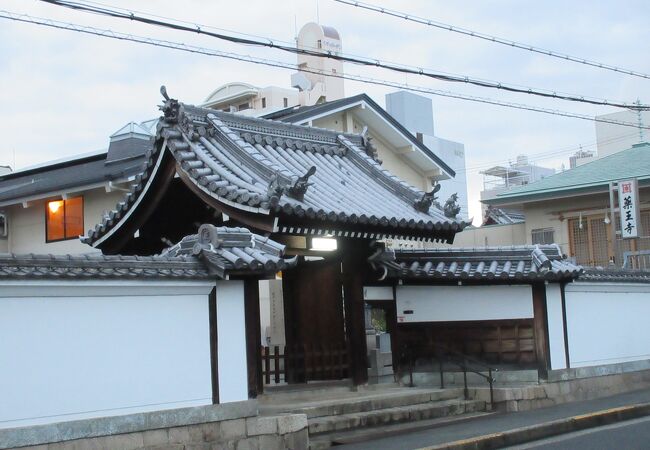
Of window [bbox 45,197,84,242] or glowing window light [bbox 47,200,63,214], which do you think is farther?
glowing window light [bbox 47,200,63,214]

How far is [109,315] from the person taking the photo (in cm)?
1242

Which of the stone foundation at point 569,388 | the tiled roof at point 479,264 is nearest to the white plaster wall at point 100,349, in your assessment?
the tiled roof at point 479,264

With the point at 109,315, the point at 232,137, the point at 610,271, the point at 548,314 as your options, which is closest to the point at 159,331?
the point at 109,315

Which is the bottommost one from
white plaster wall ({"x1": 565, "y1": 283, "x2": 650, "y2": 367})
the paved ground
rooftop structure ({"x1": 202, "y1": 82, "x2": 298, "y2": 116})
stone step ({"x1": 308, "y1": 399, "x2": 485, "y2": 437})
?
the paved ground

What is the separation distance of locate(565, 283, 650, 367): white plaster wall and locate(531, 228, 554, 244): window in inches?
367

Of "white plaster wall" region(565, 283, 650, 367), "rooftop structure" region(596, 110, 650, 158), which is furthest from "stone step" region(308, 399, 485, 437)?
"rooftop structure" region(596, 110, 650, 158)

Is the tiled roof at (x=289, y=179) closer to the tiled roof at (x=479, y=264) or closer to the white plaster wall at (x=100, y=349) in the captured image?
the tiled roof at (x=479, y=264)

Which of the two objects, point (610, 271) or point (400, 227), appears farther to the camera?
point (610, 271)

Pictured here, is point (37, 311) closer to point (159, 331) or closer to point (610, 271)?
point (159, 331)

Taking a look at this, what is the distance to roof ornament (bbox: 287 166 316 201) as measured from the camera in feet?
55.1

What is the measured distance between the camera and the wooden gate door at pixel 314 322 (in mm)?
18719

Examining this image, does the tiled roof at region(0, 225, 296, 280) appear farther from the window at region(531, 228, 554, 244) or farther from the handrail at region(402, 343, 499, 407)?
the window at region(531, 228, 554, 244)

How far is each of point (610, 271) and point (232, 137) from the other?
9.92 metres

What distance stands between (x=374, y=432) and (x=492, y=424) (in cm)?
255
